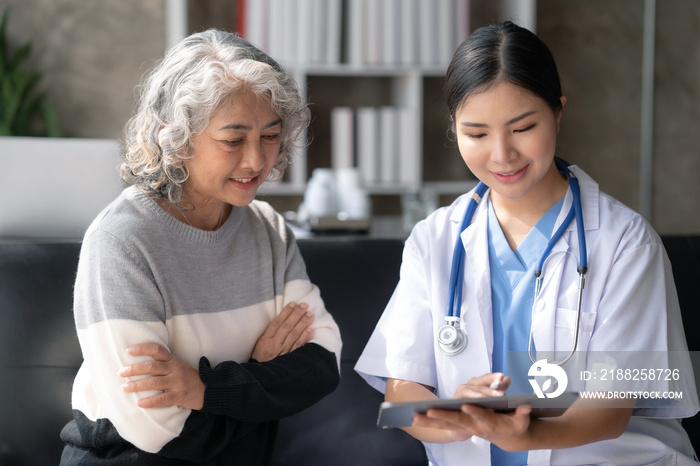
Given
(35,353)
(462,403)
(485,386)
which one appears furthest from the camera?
(35,353)

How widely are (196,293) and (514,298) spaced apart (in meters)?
0.65

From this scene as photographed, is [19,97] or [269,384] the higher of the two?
[19,97]

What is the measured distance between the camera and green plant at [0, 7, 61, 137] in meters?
3.67

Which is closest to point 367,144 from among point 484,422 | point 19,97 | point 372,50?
point 372,50

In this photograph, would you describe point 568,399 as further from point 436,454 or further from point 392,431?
point 392,431

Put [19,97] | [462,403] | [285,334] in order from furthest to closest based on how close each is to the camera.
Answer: [19,97] → [285,334] → [462,403]

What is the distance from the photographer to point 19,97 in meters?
3.68

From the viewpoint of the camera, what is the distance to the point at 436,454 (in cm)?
155

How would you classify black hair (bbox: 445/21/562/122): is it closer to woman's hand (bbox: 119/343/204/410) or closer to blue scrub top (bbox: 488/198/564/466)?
blue scrub top (bbox: 488/198/564/466)

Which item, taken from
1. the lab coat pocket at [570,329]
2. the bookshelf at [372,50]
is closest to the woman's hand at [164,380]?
the lab coat pocket at [570,329]

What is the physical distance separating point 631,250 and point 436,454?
58 cm

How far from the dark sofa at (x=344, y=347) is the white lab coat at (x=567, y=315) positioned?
0.92ft

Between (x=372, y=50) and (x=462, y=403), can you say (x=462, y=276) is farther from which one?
(x=372, y=50)

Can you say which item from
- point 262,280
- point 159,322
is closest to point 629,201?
point 262,280
